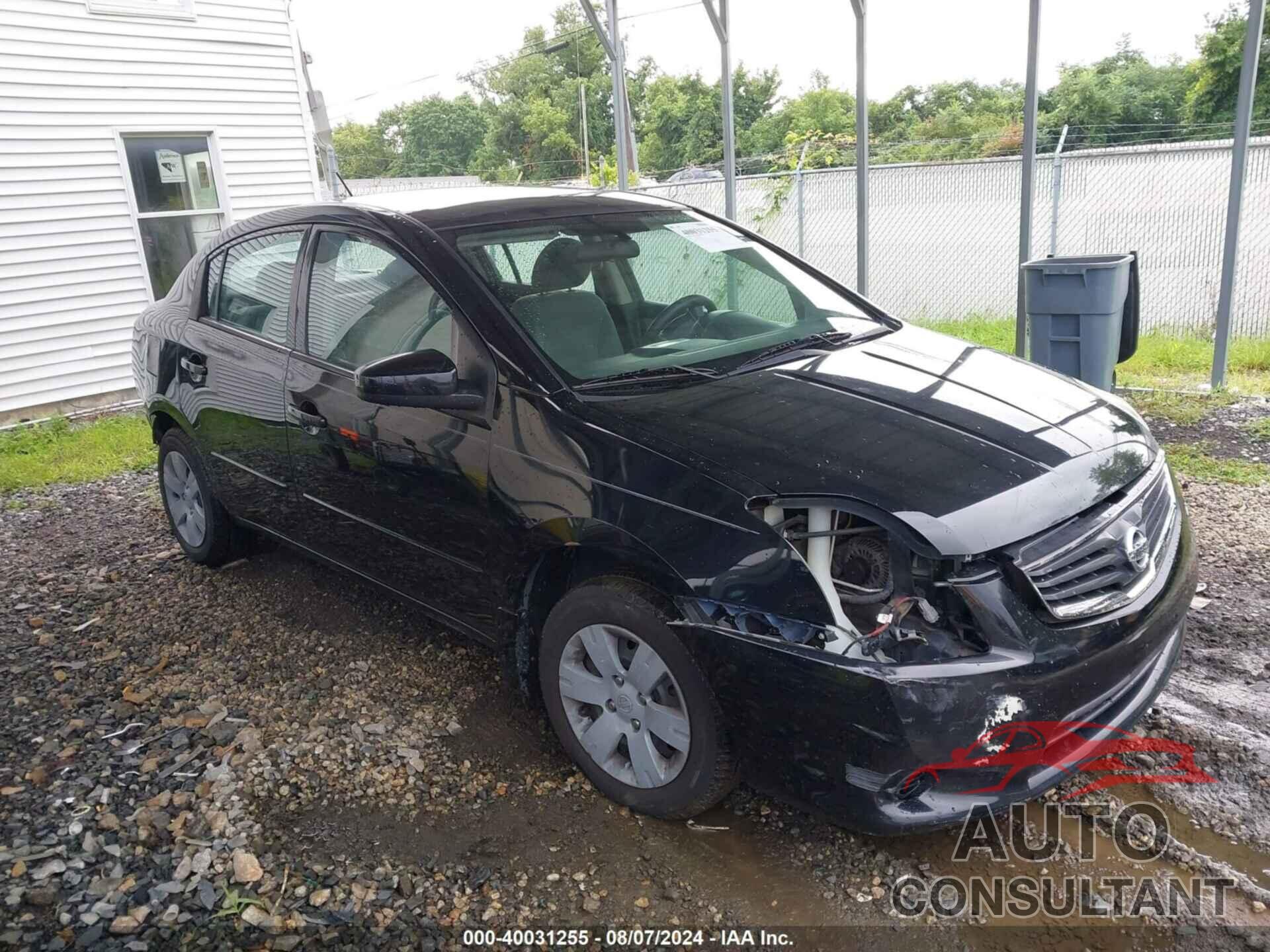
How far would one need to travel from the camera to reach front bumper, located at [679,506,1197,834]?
2160 millimetres

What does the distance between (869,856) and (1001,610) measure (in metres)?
0.82

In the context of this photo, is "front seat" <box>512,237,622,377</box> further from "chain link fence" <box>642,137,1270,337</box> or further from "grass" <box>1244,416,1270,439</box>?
"chain link fence" <box>642,137,1270,337</box>

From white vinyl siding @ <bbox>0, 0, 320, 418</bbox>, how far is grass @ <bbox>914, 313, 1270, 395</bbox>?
24.4 ft

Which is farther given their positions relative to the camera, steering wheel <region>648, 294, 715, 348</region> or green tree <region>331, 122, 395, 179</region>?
green tree <region>331, 122, 395, 179</region>

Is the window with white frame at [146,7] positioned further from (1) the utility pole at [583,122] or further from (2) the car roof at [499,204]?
(1) the utility pole at [583,122]

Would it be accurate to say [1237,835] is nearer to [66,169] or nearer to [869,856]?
[869,856]

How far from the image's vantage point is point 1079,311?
600 centimetres

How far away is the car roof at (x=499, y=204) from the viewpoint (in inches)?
135

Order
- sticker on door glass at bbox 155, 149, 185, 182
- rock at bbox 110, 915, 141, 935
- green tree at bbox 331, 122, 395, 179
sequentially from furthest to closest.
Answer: green tree at bbox 331, 122, 395, 179 < sticker on door glass at bbox 155, 149, 185, 182 < rock at bbox 110, 915, 141, 935

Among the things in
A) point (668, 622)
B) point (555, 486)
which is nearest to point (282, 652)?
point (555, 486)

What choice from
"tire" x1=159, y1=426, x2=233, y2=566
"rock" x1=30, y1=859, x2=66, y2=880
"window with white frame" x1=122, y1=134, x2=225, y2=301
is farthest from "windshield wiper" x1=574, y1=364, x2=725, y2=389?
"window with white frame" x1=122, y1=134, x2=225, y2=301

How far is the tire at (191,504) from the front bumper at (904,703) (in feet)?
9.85

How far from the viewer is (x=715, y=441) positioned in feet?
8.35

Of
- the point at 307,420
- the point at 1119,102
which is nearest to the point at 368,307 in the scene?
the point at 307,420
